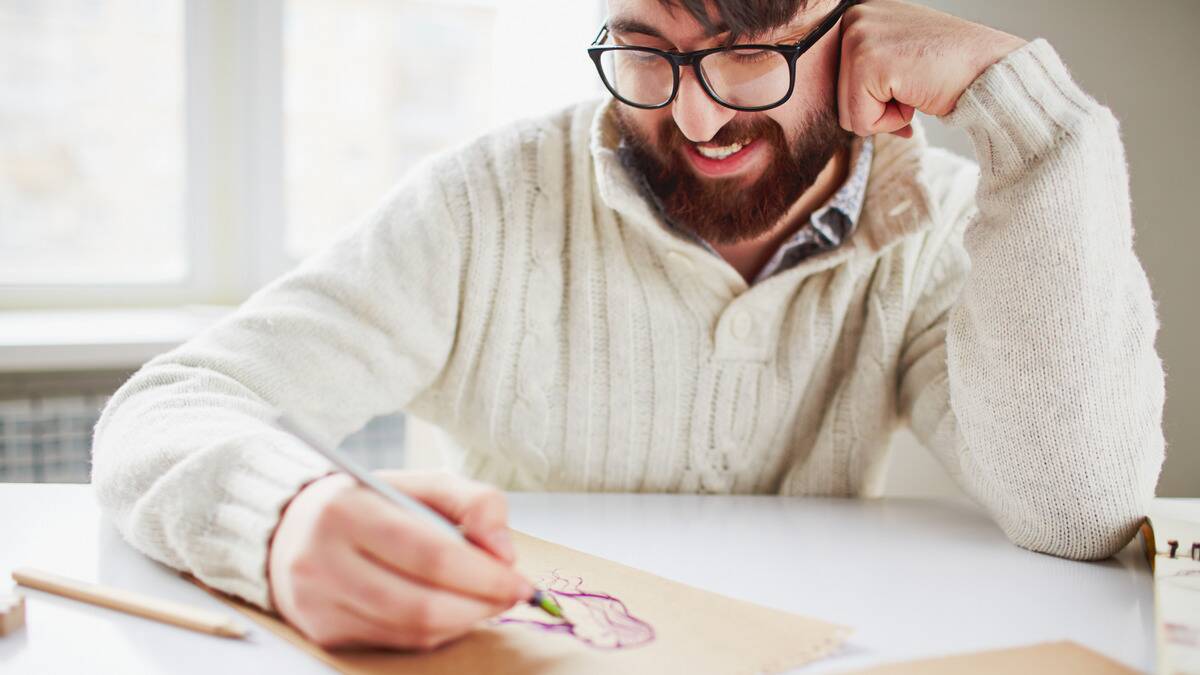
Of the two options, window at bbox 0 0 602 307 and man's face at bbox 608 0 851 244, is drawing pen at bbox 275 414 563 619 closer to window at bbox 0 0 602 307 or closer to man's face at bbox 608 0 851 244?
man's face at bbox 608 0 851 244

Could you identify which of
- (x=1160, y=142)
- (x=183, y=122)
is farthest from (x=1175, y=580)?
(x=183, y=122)

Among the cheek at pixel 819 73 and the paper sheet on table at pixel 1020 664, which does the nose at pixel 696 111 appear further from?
the paper sheet on table at pixel 1020 664

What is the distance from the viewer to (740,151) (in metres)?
1.09

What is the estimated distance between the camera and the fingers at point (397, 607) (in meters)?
0.58

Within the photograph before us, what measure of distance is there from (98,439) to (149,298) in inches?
54.1

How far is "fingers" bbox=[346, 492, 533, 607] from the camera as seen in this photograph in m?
0.58

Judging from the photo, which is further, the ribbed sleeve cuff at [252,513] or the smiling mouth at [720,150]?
the smiling mouth at [720,150]

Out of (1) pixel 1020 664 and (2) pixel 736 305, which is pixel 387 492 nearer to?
(1) pixel 1020 664

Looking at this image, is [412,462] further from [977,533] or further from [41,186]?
[41,186]

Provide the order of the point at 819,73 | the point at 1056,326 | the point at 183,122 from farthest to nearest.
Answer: the point at 183,122 → the point at 819,73 → the point at 1056,326

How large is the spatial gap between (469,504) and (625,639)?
0.43 feet

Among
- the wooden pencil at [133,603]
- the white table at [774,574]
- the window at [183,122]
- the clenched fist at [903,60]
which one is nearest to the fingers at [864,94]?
the clenched fist at [903,60]

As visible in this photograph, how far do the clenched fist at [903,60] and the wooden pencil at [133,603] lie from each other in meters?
0.76

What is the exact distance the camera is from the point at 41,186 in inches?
81.9
